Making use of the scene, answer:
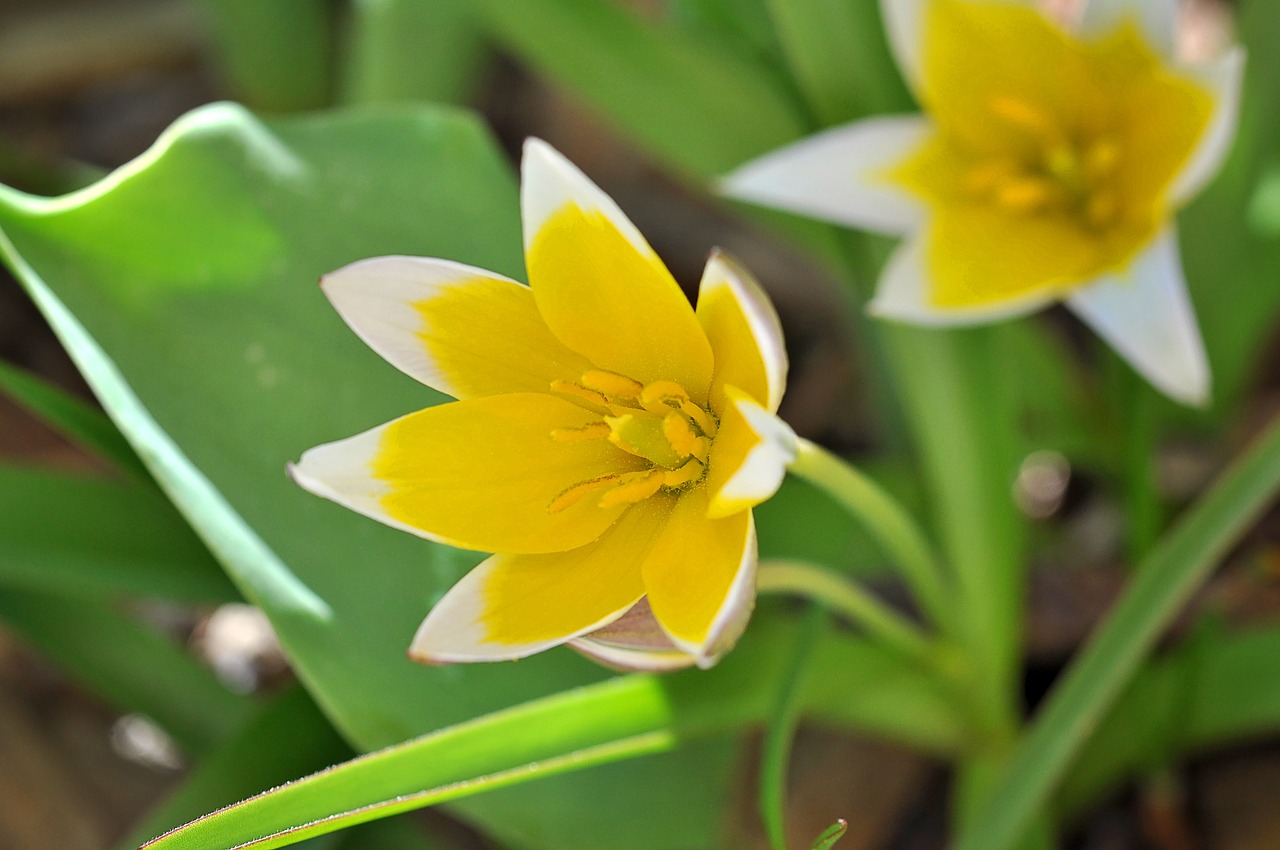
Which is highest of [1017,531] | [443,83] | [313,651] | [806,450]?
[443,83]

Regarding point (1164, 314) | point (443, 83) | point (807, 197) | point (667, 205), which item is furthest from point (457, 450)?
point (667, 205)

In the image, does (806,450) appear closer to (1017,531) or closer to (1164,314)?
(1164,314)

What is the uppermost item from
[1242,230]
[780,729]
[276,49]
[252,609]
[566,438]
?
[276,49]

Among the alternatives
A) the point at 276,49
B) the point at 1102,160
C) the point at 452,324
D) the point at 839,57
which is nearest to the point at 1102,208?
the point at 1102,160

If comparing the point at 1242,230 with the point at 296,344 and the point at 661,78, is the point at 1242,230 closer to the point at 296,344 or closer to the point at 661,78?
the point at 661,78

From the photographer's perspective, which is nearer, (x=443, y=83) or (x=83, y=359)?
(x=83, y=359)

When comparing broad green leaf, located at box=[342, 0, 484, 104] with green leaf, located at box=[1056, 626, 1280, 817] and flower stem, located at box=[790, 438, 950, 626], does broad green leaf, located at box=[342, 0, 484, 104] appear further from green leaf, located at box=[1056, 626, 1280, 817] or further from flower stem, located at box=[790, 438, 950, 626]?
green leaf, located at box=[1056, 626, 1280, 817]

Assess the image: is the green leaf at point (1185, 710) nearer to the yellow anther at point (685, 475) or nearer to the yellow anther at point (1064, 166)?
the yellow anther at point (1064, 166)
